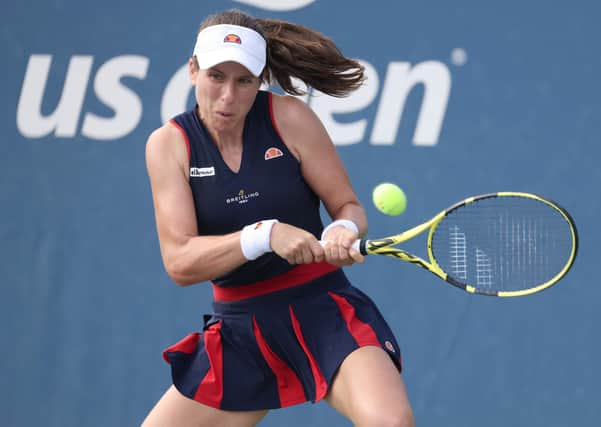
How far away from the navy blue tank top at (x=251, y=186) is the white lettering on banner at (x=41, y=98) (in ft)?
5.28

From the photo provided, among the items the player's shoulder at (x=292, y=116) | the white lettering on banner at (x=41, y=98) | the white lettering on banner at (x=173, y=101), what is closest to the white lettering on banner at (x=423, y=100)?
the white lettering on banner at (x=173, y=101)

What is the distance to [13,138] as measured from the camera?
4469mm

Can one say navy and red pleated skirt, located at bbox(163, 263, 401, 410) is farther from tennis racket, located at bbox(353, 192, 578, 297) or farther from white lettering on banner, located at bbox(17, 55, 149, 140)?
white lettering on banner, located at bbox(17, 55, 149, 140)

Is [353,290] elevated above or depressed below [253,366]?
above

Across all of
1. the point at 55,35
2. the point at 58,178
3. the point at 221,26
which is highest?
the point at 55,35

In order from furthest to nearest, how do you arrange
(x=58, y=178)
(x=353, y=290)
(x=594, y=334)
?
(x=58, y=178) < (x=594, y=334) < (x=353, y=290)

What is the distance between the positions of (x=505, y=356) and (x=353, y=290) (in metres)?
1.37

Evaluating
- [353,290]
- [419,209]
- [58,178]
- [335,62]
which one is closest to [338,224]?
[353,290]

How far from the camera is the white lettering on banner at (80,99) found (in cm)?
437

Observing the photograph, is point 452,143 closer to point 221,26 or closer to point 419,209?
point 419,209

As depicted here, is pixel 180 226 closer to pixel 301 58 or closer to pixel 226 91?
pixel 226 91

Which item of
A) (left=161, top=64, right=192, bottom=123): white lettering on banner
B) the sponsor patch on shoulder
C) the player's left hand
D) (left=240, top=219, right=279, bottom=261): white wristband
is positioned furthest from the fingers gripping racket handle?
(left=161, top=64, right=192, bottom=123): white lettering on banner

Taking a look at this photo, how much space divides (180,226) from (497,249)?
860 millimetres

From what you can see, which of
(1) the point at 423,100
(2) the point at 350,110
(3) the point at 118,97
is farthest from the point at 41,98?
(1) the point at 423,100
